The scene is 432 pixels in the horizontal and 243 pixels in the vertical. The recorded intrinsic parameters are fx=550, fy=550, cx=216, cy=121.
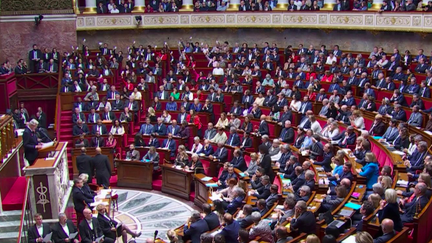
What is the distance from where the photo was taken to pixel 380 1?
19.0 meters

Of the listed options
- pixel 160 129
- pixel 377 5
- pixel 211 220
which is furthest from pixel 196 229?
pixel 377 5

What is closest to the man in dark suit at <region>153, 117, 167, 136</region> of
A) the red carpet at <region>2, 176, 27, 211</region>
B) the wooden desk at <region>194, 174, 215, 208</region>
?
the wooden desk at <region>194, 174, 215, 208</region>

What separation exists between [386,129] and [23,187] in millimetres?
7352

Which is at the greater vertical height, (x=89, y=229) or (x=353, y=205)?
(x=353, y=205)

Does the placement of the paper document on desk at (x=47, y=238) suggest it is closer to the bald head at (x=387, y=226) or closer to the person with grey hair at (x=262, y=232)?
the person with grey hair at (x=262, y=232)

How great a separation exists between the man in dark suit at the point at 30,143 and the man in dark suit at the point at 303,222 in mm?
6136

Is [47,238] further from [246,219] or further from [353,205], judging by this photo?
[353,205]

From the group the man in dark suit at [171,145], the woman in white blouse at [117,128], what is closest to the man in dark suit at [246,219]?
the man in dark suit at [171,145]

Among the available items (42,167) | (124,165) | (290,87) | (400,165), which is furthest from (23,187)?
(290,87)

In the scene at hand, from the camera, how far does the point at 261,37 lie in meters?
21.8

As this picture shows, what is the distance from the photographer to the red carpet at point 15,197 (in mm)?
8930

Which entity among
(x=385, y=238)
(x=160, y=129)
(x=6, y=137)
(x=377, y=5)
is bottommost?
(x=160, y=129)

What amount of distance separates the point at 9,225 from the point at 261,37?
1494 centimetres

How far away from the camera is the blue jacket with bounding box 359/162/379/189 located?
9013 mm
